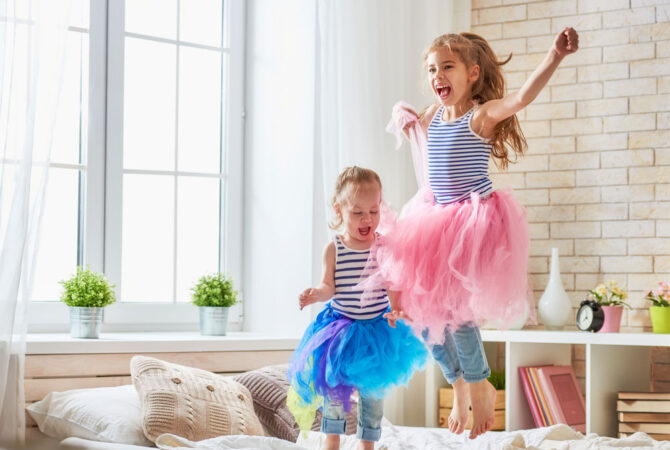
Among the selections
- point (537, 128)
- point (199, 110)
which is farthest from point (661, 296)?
point (199, 110)

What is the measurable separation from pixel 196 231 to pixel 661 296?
181 cm

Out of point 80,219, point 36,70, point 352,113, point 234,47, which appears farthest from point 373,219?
point 234,47

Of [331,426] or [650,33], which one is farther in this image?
[650,33]

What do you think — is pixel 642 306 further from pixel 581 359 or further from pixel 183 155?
pixel 183 155

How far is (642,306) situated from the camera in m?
3.48

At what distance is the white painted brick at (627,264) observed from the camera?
11.5ft

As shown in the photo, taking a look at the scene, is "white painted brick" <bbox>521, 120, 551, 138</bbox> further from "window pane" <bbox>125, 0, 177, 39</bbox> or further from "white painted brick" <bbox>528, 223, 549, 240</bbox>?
"window pane" <bbox>125, 0, 177, 39</bbox>

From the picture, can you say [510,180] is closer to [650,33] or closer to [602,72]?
[602,72]

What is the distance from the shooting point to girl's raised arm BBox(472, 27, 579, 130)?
5.70 ft

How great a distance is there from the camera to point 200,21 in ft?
12.3

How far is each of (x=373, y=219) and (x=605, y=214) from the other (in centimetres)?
178

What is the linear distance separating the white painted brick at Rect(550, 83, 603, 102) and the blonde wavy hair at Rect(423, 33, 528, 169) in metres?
1.71

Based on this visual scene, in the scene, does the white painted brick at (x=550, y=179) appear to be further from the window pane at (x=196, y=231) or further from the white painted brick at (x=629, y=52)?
the window pane at (x=196, y=231)

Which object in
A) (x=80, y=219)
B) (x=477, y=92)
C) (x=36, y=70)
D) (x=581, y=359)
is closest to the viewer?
(x=477, y=92)
